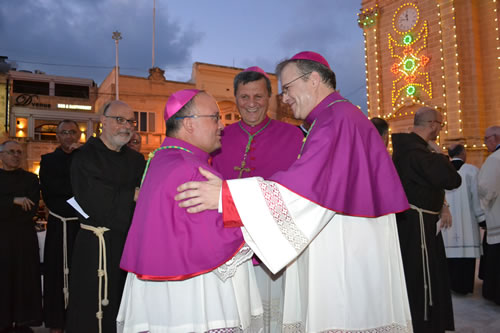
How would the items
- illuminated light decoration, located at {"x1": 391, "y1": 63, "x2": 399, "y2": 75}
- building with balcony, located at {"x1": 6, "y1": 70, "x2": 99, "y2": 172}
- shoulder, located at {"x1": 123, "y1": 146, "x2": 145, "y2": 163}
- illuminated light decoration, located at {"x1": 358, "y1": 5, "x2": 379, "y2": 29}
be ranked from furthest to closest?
1. building with balcony, located at {"x1": 6, "y1": 70, "x2": 99, "y2": 172}
2. illuminated light decoration, located at {"x1": 358, "y1": 5, "x2": 379, "y2": 29}
3. illuminated light decoration, located at {"x1": 391, "y1": 63, "x2": 399, "y2": 75}
4. shoulder, located at {"x1": 123, "y1": 146, "x2": 145, "y2": 163}

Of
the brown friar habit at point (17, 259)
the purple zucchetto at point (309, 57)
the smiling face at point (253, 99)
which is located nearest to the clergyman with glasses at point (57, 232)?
the brown friar habit at point (17, 259)

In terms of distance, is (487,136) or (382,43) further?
(382,43)

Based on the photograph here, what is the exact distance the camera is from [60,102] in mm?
24781

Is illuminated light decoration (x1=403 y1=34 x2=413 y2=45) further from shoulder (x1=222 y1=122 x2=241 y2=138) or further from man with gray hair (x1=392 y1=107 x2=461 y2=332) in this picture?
shoulder (x1=222 y1=122 x2=241 y2=138)

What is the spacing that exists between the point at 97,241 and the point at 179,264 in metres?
1.70

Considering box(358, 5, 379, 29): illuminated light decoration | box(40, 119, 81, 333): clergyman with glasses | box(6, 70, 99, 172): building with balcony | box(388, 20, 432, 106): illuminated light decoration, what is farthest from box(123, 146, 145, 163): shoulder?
box(6, 70, 99, 172): building with balcony

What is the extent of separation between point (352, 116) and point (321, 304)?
3.36ft

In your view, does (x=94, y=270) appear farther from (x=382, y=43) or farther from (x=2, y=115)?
(x=2, y=115)

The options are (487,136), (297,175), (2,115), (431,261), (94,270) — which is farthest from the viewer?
(2,115)

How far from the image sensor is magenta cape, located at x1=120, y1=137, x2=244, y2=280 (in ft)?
5.99

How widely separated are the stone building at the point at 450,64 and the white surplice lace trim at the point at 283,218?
1359cm

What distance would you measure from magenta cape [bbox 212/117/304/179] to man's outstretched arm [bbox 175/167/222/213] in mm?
1573

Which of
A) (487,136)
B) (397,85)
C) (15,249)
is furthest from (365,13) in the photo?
(15,249)

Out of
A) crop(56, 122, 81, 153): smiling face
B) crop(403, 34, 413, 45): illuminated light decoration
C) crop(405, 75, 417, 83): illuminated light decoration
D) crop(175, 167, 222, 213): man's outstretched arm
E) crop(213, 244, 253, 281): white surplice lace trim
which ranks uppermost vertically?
crop(403, 34, 413, 45): illuminated light decoration
